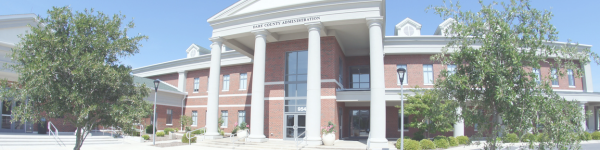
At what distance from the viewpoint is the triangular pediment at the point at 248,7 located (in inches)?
805

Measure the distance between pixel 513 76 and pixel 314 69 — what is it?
10833 millimetres

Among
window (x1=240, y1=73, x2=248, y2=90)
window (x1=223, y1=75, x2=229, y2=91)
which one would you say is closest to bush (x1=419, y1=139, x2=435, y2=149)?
window (x1=240, y1=73, x2=248, y2=90)

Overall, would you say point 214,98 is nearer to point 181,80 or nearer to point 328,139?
point 328,139

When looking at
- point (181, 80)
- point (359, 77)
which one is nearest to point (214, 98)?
point (359, 77)

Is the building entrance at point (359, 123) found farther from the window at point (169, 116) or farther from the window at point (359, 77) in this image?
the window at point (169, 116)

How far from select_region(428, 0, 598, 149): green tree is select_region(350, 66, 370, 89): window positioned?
59.1 ft

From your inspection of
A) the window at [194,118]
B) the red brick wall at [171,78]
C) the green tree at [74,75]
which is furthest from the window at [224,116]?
the green tree at [74,75]

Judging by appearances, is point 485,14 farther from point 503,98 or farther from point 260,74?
point 260,74

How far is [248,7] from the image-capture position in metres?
21.5

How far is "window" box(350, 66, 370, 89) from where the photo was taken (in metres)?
27.8

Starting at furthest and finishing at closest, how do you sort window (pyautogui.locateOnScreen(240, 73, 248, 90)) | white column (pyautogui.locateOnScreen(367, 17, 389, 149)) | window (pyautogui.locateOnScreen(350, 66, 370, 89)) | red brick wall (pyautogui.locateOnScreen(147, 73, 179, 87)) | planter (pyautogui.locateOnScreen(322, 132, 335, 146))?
1. red brick wall (pyautogui.locateOnScreen(147, 73, 179, 87))
2. window (pyautogui.locateOnScreen(240, 73, 248, 90))
3. window (pyautogui.locateOnScreen(350, 66, 370, 89))
4. planter (pyautogui.locateOnScreen(322, 132, 335, 146))
5. white column (pyautogui.locateOnScreen(367, 17, 389, 149))

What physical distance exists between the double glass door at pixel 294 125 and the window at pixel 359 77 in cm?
817

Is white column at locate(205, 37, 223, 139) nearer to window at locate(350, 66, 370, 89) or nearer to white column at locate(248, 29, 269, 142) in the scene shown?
white column at locate(248, 29, 269, 142)

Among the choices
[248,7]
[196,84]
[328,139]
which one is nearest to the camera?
[328,139]
